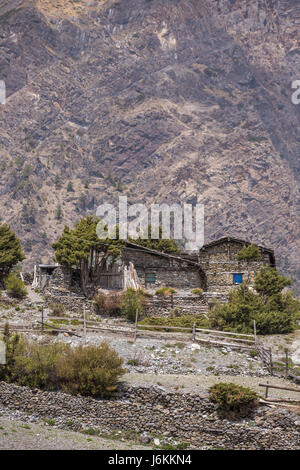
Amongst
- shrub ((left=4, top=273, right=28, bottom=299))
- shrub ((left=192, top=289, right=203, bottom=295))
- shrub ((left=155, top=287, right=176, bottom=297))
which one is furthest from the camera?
shrub ((left=192, top=289, right=203, bottom=295))

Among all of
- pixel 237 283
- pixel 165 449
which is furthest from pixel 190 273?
pixel 165 449

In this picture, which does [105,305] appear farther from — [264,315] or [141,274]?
[264,315]

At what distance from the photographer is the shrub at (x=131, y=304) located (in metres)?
41.8

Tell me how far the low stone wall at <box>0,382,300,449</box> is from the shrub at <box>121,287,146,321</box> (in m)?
15.1

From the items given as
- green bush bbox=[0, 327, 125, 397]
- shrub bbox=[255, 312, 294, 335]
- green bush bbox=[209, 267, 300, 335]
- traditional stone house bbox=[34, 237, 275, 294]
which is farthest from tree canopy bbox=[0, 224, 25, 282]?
shrub bbox=[255, 312, 294, 335]

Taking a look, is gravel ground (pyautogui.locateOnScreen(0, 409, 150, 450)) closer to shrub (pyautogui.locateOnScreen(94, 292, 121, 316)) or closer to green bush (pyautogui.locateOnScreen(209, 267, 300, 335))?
green bush (pyautogui.locateOnScreen(209, 267, 300, 335))

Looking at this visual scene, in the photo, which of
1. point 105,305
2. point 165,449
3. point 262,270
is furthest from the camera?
point 262,270

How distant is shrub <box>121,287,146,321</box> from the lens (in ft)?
137

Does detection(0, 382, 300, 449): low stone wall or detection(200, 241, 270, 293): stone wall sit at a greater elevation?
detection(200, 241, 270, 293): stone wall

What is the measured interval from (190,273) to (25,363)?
2531 centimetres

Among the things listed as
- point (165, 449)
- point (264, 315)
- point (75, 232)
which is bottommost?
point (165, 449)

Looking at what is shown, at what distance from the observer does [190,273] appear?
50719 mm

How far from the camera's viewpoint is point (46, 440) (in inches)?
880

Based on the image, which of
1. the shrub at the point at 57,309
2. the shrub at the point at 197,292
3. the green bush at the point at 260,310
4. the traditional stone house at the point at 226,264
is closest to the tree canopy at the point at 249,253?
→ the traditional stone house at the point at 226,264
